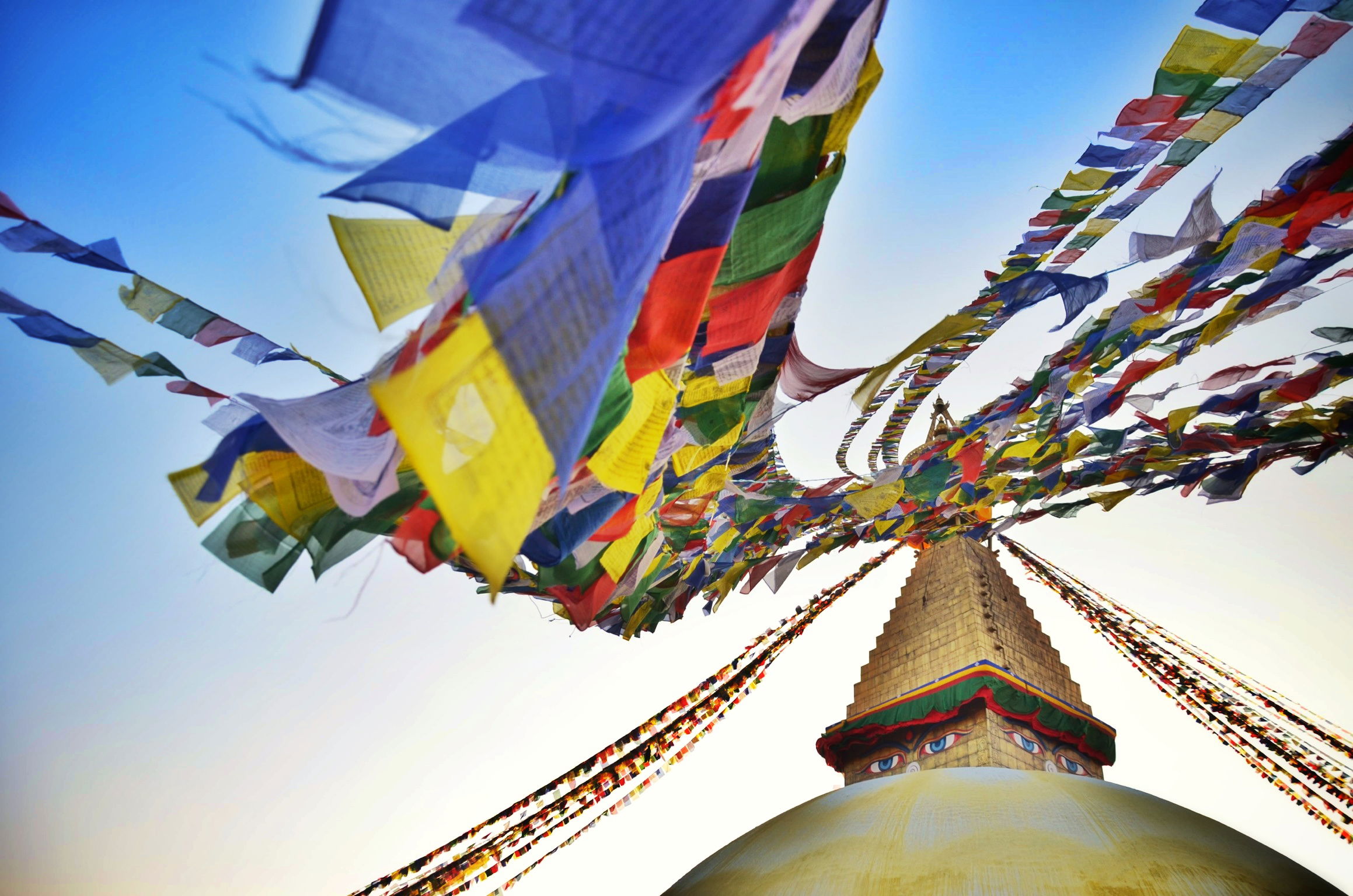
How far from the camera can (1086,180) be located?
3.24m

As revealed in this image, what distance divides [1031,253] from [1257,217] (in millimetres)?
899

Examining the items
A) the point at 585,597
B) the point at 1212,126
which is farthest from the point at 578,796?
the point at 1212,126

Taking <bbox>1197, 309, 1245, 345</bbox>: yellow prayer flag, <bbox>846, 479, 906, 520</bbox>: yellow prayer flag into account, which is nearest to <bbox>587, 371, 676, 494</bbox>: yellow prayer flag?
<bbox>846, 479, 906, 520</bbox>: yellow prayer flag

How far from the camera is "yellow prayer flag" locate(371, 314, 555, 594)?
1154mm

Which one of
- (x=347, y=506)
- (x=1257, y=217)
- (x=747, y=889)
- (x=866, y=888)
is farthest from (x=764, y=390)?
(x=747, y=889)

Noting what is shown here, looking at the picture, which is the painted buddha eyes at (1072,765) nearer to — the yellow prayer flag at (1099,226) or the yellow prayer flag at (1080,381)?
the yellow prayer flag at (1080,381)

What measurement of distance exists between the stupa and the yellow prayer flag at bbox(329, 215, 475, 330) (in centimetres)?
517

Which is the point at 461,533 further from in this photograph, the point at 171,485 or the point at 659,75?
the point at 171,485

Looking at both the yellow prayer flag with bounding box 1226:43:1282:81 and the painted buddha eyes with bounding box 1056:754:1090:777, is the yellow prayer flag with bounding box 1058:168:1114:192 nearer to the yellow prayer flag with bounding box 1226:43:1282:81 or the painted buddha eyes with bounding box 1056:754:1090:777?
the yellow prayer flag with bounding box 1226:43:1282:81

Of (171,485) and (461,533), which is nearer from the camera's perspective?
(461,533)

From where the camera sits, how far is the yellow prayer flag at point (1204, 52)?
272 centimetres

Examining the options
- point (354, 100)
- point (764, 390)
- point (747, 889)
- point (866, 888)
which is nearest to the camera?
point (354, 100)

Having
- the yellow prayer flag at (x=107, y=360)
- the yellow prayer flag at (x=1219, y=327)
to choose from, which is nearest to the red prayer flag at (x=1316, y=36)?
the yellow prayer flag at (x=1219, y=327)

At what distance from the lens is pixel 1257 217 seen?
3258 mm
